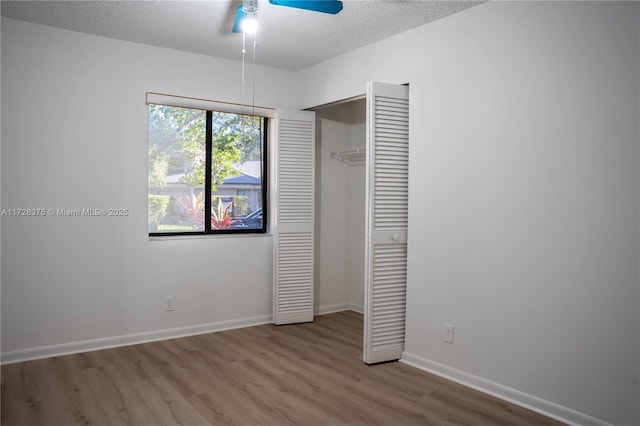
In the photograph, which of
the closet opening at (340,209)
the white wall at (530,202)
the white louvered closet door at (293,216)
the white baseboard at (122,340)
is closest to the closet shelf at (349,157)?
the closet opening at (340,209)

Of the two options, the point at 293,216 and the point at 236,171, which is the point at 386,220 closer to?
the point at 293,216

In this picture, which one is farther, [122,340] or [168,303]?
[168,303]

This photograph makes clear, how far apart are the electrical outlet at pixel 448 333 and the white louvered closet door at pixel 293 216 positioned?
1.77m

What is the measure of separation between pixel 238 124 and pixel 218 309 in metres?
1.79

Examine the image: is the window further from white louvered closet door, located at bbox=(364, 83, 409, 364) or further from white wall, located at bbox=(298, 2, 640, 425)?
white wall, located at bbox=(298, 2, 640, 425)

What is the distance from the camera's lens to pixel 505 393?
3.00m

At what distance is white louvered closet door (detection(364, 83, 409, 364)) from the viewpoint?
11.8ft

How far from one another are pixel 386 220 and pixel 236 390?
1.58 m

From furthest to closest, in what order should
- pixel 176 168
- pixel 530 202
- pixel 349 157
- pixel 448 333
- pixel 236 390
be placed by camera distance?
pixel 349 157 < pixel 176 168 < pixel 448 333 < pixel 236 390 < pixel 530 202

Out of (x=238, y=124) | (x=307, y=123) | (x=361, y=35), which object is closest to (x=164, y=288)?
(x=238, y=124)

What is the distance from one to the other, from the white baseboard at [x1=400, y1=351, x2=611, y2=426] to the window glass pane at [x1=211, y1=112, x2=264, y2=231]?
2.10 meters

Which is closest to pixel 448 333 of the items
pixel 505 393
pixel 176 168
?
pixel 505 393

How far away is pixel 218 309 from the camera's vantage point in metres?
4.59

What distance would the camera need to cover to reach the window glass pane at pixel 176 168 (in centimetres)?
→ 434
